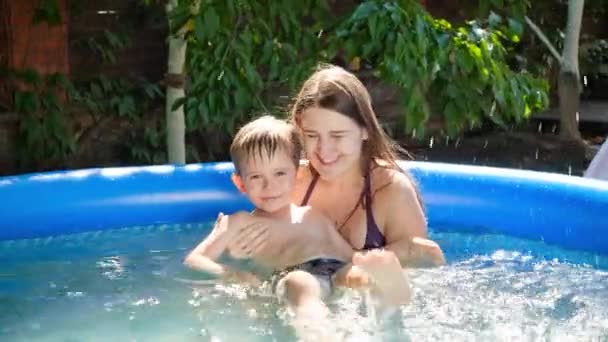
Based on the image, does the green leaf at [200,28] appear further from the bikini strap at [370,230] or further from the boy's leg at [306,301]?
the boy's leg at [306,301]

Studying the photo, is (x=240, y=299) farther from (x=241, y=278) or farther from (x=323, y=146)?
(x=323, y=146)

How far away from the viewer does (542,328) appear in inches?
106

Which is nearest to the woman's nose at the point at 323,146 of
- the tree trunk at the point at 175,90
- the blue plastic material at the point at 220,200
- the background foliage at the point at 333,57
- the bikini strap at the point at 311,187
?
the bikini strap at the point at 311,187

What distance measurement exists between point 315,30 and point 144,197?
0.97m

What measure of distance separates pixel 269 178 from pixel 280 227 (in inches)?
6.9

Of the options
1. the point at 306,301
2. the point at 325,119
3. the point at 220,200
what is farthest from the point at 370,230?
the point at 220,200

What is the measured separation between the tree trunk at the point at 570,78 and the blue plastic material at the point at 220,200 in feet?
8.49

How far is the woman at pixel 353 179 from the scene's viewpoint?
2939 millimetres

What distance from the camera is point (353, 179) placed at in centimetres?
311

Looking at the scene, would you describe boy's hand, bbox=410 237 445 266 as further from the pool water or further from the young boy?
the young boy

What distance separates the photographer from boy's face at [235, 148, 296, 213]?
2.84m

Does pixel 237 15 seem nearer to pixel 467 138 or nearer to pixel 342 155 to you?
pixel 342 155

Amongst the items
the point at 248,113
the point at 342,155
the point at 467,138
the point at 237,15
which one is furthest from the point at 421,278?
the point at 467,138

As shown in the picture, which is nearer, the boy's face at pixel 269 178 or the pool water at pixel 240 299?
the pool water at pixel 240 299
